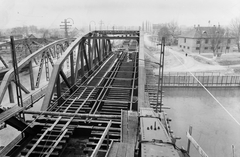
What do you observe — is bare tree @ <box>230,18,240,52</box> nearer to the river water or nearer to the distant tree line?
the distant tree line

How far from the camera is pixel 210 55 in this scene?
155 feet

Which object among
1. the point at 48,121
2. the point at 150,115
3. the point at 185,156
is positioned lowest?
the point at 48,121

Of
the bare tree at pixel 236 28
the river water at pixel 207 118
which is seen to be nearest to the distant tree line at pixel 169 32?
the bare tree at pixel 236 28

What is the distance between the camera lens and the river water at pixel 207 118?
12.8 meters

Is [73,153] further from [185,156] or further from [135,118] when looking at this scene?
[185,156]

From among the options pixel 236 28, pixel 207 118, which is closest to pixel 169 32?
pixel 236 28

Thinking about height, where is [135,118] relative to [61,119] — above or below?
above

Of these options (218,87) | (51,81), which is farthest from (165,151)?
(218,87)

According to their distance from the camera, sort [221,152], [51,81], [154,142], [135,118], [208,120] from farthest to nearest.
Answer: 1. [208,120]
2. [221,152]
3. [51,81]
4. [135,118]
5. [154,142]

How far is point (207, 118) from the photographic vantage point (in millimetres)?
16688

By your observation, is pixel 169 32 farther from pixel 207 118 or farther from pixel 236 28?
pixel 207 118

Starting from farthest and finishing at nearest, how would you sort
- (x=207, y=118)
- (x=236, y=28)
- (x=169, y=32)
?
(x=169, y=32), (x=236, y=28), (x=207, y=118)

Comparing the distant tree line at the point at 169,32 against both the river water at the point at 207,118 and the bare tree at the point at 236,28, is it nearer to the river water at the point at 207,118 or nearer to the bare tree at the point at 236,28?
the bare tree at the point at 236,28

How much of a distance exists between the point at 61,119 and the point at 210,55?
153 ft
